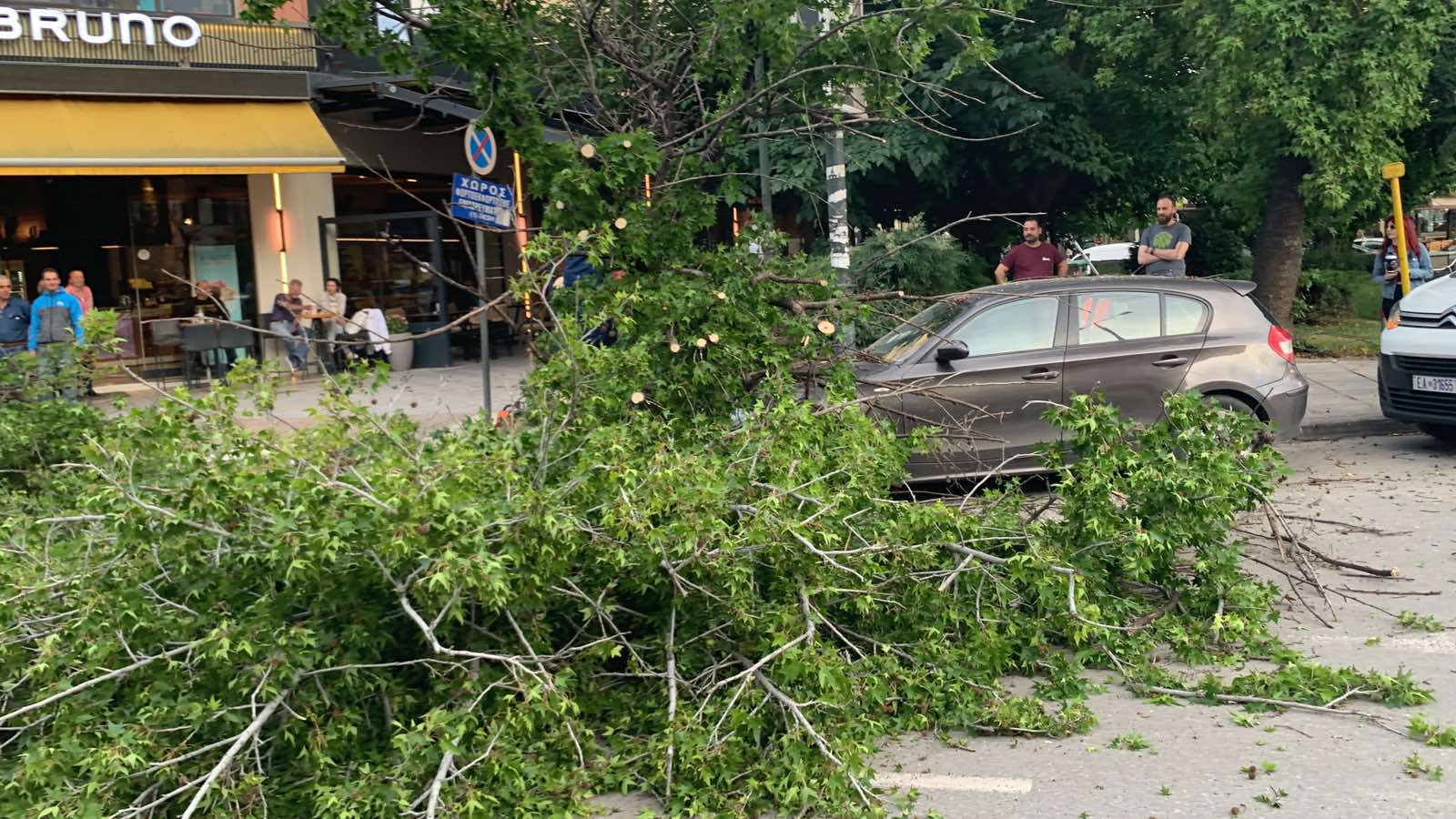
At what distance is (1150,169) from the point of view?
1950cm

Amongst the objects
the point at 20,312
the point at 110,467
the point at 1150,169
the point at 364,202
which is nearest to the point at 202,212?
the point at 364,202

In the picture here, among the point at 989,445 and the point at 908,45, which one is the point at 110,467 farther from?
the point at 989,445

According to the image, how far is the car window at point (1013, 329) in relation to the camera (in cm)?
901

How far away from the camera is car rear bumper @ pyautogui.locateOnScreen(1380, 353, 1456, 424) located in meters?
10.1

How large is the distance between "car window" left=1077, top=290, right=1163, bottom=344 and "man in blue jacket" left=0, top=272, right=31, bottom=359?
1134cm

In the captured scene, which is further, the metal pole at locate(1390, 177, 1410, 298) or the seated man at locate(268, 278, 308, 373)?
the seated man at locate(268, 278, 308, 373)

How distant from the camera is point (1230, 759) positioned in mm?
4680

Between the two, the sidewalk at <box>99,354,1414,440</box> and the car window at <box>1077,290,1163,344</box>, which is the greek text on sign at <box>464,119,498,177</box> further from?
the car window at <box>1077,290,1163,344</box>

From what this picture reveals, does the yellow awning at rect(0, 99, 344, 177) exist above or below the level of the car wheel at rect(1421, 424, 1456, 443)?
A: above

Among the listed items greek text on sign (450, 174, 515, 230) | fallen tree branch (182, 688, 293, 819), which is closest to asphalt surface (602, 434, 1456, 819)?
fallen tree branch (182, 688, 293, 819)

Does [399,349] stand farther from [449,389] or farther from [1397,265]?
[1397,265]

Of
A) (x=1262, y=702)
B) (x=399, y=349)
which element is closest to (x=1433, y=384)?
(x=1262, y=702)

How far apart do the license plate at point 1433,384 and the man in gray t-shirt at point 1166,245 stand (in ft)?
8.30

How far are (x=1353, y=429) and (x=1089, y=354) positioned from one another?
3987 millimetres
